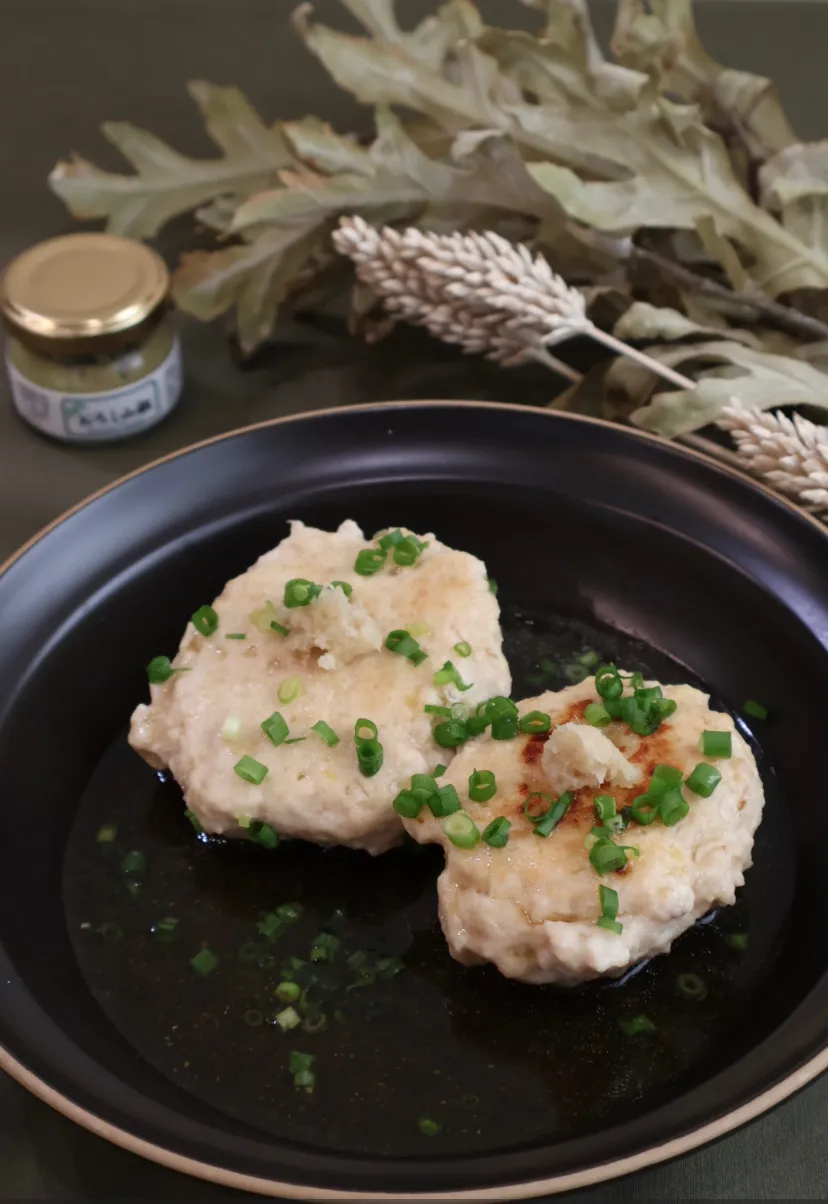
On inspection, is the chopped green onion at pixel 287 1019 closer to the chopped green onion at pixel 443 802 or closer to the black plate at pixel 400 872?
the black plate at pixel 400 872

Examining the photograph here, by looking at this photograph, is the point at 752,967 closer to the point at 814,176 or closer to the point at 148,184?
the point at 814,176

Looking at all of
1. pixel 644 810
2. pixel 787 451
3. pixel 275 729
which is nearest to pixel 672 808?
pixel 644 810

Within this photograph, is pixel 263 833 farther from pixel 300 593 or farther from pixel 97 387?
pixel 97 387

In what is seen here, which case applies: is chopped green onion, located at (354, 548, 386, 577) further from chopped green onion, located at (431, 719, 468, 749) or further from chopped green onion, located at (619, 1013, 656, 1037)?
chopped green onion, located at (619, 1013, 656, 1037)

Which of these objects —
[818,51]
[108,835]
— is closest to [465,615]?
[108,835]

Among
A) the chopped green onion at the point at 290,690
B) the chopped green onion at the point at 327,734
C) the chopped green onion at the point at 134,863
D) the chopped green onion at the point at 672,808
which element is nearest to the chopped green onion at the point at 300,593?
the chopped green onion at the point at 290,690
